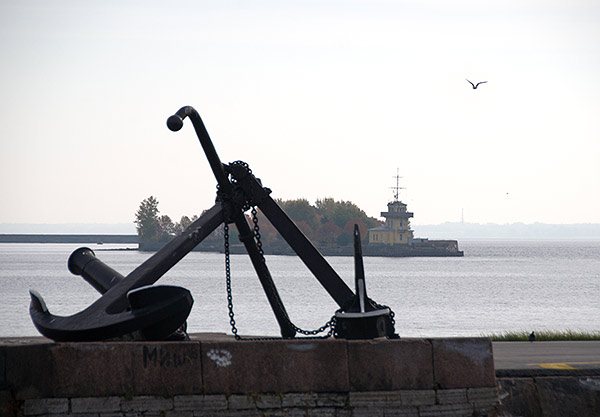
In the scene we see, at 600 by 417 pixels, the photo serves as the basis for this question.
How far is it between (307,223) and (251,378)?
151187 mm

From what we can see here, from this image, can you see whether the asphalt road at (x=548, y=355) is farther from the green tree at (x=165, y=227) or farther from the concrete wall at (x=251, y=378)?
the green tree at (x=165, y=227)

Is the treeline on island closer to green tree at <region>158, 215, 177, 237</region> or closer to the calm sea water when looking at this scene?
green tree at <region>158, 215, 177, 237</region>

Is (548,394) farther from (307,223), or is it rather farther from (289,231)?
(307,223)

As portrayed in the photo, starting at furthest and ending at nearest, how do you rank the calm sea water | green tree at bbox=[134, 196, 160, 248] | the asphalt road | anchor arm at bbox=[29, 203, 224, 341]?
green tree at bbox=[134, 196, 160, 248] → the calm sea water → the asphalt road → anchor arm at bbox=[29, 203, 224, 341]

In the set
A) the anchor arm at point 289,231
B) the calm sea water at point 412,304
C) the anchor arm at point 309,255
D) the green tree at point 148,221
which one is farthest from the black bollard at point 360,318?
the green tree at point 148,221

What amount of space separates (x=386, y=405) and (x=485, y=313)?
145ft

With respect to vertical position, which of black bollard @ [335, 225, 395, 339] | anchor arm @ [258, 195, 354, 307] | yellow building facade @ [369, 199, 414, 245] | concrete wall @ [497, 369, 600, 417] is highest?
yellow building facade @ [369, 199, 414, 245]

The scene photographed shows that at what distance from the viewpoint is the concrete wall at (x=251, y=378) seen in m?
7.15

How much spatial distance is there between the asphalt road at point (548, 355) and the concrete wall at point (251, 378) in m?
2.08

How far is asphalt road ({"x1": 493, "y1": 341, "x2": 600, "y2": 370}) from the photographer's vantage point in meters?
9.98

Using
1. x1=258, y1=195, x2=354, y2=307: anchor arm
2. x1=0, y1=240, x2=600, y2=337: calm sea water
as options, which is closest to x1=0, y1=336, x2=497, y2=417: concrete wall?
x1=258, y1=195, x2=354, y2=307: anchor arm

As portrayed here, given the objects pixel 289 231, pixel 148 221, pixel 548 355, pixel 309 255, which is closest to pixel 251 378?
pixel 309 255

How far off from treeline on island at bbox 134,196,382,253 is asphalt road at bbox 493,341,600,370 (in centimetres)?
12944

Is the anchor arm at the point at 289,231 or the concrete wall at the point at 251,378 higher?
the anchor arm at the point at 289,231
